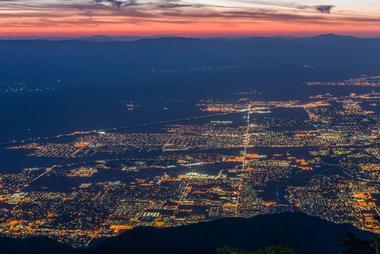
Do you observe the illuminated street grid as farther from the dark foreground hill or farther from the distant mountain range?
the distant mountain range

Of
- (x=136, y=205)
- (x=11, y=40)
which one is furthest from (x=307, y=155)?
(x=11, y=40)

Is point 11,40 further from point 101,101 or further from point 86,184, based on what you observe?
point 86,184

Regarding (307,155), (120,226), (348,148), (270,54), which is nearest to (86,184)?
(120,226)

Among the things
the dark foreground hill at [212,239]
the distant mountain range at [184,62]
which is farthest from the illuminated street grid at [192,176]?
the distant mountain range at [184,62]

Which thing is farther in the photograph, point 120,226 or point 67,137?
point 67,137

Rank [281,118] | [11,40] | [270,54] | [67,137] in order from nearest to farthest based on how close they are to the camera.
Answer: [67,137] → [281,118] → [270,54] → [11,40]

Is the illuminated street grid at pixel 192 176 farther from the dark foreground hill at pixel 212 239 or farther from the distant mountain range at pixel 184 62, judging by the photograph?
the distant mountain range at pixel 184 62

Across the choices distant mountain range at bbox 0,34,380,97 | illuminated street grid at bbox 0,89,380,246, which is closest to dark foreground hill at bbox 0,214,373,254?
illuminated street grid at bbox 0,89,380,246

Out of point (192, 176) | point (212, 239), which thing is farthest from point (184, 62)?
point (212, 239)

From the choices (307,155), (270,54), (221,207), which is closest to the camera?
(221,207)
